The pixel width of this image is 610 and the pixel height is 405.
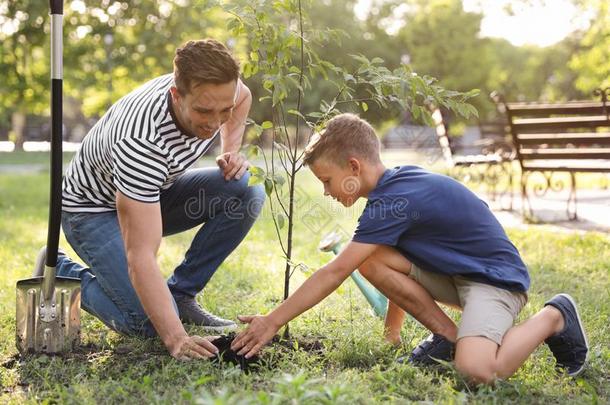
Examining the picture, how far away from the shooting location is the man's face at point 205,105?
265 cm

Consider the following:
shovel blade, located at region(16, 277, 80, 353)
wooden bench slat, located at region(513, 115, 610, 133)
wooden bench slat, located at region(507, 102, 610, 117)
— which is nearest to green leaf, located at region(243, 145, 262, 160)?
shovel blade, located at region(16, 277, 80, 353)

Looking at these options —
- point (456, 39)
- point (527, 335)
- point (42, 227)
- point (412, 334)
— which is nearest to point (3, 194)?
point (42, 227)

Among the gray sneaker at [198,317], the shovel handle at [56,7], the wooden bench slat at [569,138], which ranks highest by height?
the shovel handle at [56,7]

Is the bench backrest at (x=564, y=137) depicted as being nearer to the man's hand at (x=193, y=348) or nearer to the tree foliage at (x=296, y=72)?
the tree foliage at (x=296, y=72)

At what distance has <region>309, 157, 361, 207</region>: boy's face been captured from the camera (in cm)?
270

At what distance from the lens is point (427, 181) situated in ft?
8.88

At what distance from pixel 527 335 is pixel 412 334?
2.07ft

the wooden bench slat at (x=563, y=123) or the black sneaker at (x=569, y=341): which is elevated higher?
the wooden bench slat at (x=563, y=123)

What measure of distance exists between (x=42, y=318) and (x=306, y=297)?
108cm

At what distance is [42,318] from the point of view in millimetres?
2873

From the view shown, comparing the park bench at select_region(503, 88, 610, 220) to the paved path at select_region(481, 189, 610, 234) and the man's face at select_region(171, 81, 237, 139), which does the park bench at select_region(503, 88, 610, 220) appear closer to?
the paved path at select_region(481, 189, 610, 234)

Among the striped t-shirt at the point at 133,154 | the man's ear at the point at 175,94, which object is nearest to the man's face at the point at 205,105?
the man's ear at the point at 175,94

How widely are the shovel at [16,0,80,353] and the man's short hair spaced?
1.54 ft

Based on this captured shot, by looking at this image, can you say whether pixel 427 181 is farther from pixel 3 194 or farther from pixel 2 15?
pixel 2 15
